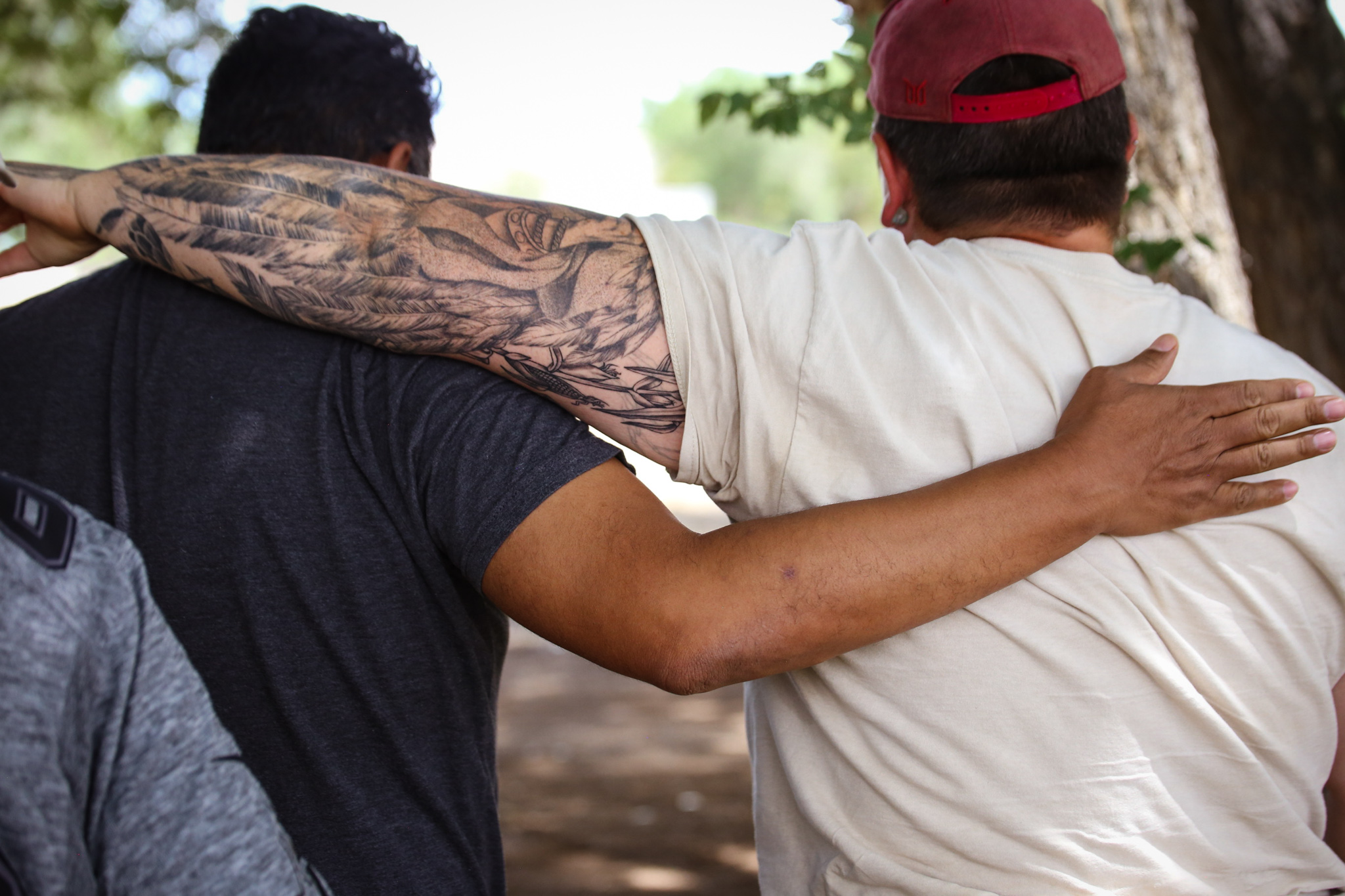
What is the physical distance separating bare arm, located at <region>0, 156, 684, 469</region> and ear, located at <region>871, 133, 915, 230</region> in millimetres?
541

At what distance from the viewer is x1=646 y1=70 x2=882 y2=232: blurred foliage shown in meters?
46.1

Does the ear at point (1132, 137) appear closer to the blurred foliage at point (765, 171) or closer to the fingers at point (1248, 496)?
the fingers at point (1248, 496)

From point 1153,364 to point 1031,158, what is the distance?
1.37 ft

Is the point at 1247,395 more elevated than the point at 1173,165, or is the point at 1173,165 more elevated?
the point at 1173,165

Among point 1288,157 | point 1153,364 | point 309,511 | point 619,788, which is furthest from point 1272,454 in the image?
point 619,788

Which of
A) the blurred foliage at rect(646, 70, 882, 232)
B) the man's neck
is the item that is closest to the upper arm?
the man's neck

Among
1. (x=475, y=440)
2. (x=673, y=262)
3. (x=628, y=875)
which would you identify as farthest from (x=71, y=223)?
(x=628, y=875)

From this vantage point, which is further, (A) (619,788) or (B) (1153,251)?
(A) (619,788)

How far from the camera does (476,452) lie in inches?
61.0

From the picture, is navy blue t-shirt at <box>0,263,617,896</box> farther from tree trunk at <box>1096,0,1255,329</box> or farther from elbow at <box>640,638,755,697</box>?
tree trunk at <box>1096,0,1255,329</box>

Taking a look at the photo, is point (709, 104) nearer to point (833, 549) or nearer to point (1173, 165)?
point (1173, 165)

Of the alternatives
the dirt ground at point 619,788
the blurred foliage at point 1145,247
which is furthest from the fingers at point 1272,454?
the dirt ground at point 619,788

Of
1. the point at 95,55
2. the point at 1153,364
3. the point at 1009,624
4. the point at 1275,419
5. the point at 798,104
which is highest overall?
the point at 95,55

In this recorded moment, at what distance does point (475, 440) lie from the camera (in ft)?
5.14
